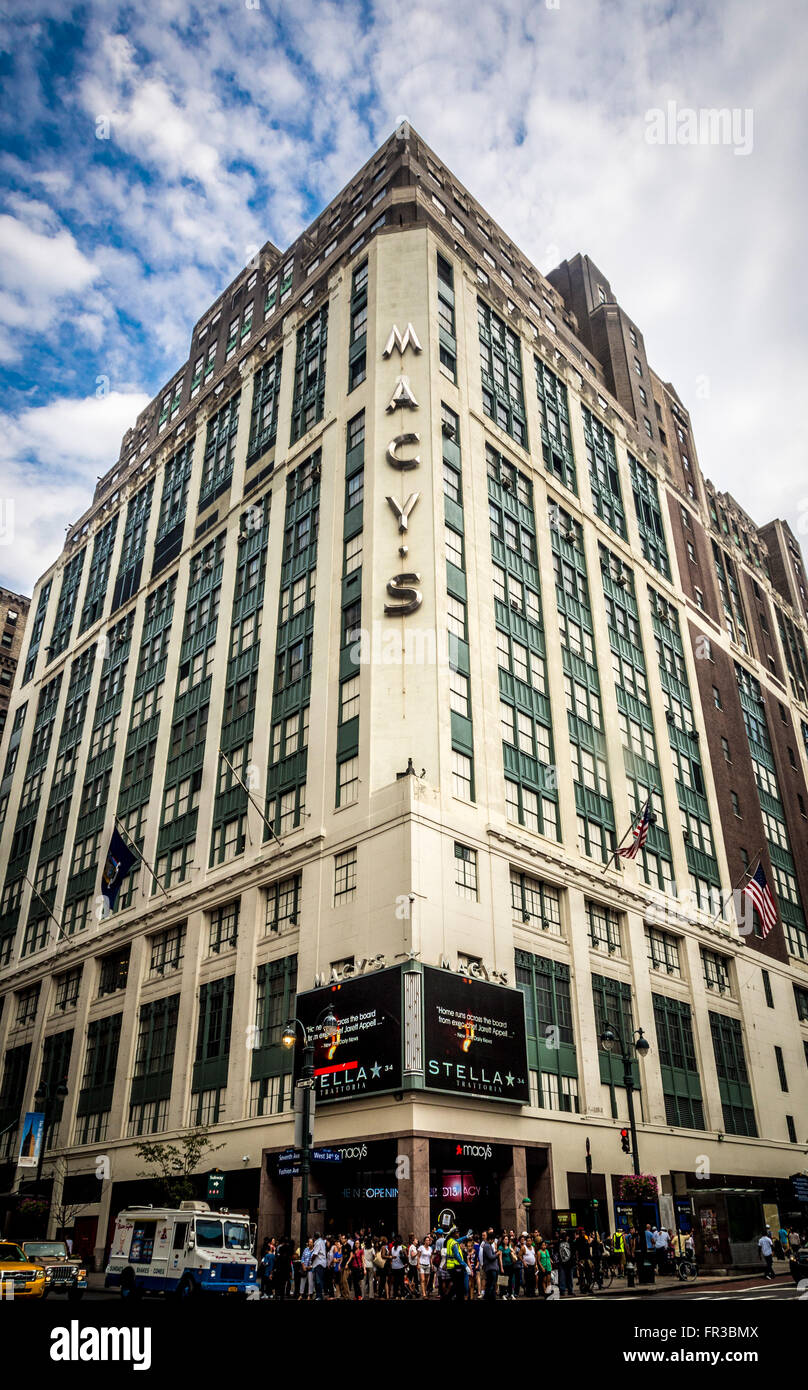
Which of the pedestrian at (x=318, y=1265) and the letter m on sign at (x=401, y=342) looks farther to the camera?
the letter m on sign at (x=401, y=342)

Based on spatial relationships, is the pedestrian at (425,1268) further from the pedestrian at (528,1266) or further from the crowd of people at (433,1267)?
the pedestrian at (528,1266)

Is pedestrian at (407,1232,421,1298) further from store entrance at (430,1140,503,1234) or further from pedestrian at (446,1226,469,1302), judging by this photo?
store entrance at (430,1140,503,1234)

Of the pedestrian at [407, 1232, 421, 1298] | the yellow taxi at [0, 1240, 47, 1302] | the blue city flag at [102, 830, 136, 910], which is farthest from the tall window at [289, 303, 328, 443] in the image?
the yellow taxi at [0, 1240, 47, 1302]

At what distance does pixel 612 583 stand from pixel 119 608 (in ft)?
121

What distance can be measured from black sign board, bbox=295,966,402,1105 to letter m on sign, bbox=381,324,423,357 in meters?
32.8

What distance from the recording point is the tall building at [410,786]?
123ft

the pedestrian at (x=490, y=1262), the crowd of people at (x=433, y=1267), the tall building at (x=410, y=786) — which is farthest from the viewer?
the tall building at (x=410, y=786)

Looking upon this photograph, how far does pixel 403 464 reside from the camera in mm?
47438

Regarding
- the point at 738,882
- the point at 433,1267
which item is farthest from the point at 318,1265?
the point at 738,882

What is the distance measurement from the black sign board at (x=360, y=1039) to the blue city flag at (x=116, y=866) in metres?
13.6

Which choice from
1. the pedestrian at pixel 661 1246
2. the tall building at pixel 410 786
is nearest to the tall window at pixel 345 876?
the tall building at pixel 410 786

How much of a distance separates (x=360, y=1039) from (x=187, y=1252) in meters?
9.54

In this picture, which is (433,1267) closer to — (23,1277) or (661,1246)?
(661,1246)
